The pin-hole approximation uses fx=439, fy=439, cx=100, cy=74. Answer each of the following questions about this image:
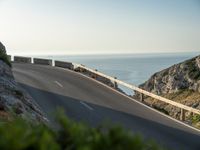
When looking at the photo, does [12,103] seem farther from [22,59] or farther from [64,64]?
[22,59]

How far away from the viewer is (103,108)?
22.2m

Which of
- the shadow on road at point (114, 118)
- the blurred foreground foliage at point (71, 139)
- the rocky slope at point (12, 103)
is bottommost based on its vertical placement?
the shadow on road at point (114, 118)

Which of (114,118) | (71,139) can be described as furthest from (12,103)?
(71,139)

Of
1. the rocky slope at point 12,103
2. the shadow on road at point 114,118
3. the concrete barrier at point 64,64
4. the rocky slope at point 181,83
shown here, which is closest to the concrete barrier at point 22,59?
the concrete barrier at point 64,64

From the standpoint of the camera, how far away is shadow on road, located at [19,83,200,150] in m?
16.4

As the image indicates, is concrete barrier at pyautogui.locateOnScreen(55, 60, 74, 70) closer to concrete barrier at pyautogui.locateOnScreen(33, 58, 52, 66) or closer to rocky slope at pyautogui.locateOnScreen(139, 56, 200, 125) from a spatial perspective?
concrete barrier at pyautogui.locateOnScreen(33, 58, 52, 66)

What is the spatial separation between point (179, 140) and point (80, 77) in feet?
63.9

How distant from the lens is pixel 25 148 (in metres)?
3.24

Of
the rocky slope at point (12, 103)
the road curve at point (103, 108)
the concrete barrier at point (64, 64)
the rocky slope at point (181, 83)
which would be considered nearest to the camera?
the rocky slope at point (12, 103)

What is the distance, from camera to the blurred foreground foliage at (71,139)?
3002 mm

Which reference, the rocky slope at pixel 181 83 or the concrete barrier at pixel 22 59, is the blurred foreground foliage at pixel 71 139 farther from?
the concrete barrier at pixel 22 59

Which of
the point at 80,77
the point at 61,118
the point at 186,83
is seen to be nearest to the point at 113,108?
the point at 80,77

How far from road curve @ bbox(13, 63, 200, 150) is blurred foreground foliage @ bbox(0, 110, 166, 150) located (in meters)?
10.7

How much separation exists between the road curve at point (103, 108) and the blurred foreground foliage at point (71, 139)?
34.9 ft
